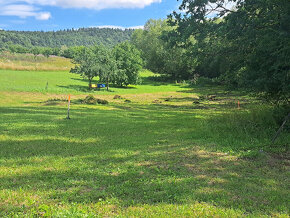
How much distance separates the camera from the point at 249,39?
11.8m

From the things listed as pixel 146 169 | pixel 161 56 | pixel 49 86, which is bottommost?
pixel 146 169

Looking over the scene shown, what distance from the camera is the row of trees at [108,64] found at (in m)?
40.8

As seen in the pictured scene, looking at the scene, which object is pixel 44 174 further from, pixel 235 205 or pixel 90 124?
pixel 90 124

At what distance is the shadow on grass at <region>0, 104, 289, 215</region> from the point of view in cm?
506

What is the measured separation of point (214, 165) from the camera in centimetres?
702

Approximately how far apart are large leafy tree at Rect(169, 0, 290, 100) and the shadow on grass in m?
2.24

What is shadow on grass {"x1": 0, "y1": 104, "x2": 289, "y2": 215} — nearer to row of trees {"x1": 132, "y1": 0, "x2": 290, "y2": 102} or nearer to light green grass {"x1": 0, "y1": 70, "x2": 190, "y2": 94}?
row of trees {"x1": 132, "y1": 0, "x2": 290, "y2": 102}

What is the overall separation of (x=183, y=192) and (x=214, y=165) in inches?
81.6

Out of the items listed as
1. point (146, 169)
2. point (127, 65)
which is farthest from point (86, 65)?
point (146, 169)

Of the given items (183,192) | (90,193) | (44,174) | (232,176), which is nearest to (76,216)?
(90,193)

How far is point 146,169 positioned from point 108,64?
39607 millimetres

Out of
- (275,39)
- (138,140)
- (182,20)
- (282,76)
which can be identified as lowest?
(138,140)

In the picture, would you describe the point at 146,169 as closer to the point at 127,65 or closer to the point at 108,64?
the point at 108,64

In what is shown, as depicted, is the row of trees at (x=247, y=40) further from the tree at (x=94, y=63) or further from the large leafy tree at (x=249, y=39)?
the tree at (x=94, y=63)
